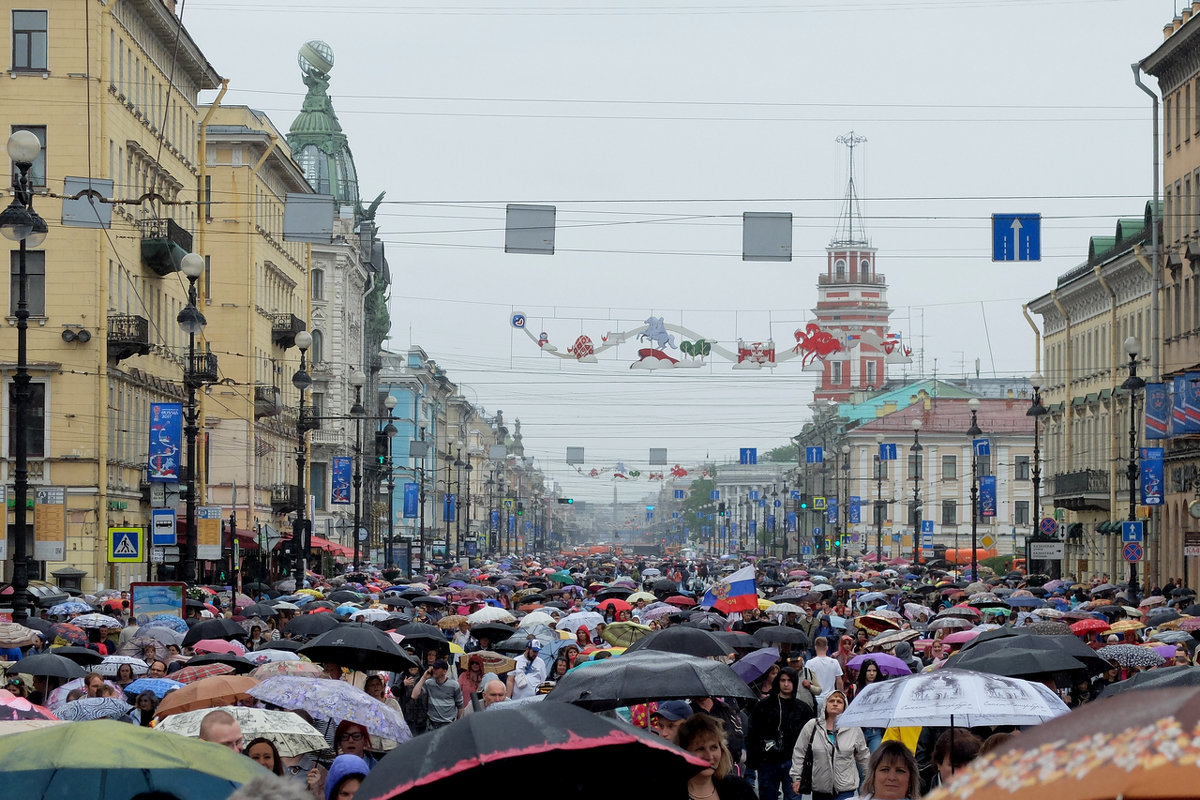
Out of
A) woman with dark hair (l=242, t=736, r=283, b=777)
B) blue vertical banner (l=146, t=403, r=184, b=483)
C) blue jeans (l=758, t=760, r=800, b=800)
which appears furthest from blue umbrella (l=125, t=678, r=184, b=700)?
blue vertical banner (l=146, t=403, r=184, b=483)

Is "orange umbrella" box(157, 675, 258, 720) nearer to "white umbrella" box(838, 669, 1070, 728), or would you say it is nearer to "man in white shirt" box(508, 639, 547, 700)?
"white umbrella" box(838, 669, 1070, 728)

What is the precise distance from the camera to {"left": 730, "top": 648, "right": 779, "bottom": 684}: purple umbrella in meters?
16.0

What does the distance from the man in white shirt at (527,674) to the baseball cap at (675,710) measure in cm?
445

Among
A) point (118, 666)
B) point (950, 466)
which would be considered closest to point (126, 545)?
point (118, 666)

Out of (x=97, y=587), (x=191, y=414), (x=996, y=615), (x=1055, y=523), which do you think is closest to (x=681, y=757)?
Answer: (x=996, y=615)

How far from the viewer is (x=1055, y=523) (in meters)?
71.1

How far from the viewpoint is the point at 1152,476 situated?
49531 millimetres

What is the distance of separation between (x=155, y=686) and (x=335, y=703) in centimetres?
364

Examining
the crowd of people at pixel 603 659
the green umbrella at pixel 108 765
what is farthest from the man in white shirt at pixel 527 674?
the green umbrella at pixel 108 765

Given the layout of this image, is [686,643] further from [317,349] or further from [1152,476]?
[317,349]

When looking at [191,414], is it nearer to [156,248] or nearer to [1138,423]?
[156,248]

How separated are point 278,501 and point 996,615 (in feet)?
152

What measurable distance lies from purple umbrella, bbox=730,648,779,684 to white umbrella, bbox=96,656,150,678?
221 inches

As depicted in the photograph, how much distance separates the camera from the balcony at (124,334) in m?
48.4
